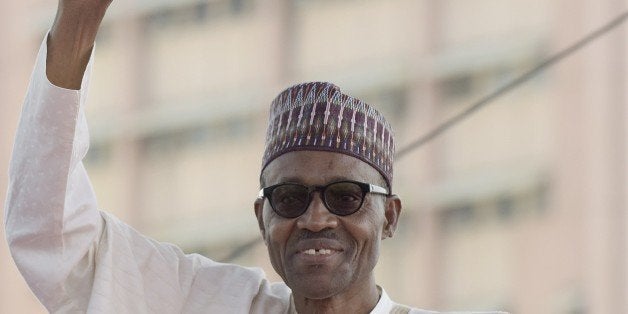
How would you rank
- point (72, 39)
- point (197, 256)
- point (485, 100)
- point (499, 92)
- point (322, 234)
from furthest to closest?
point (499, 92), point (485, 100), point (197, 256), point (322, 234), point (72, 39)

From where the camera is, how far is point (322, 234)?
4520 millimetres

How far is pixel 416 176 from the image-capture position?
2775 centimetres

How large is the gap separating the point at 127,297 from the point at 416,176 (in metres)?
23.2

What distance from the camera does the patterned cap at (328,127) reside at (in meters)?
4.66

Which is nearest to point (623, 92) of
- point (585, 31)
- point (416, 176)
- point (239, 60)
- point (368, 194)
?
point (585, 31)

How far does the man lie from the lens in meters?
4.38

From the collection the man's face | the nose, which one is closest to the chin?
the man's face

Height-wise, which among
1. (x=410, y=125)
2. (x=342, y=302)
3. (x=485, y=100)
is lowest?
(x=342, y=302)

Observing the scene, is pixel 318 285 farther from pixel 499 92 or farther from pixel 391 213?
pixel 499 92

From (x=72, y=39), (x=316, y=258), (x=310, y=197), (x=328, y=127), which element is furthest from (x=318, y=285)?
(x=72, y=39)

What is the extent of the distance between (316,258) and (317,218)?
9 cm

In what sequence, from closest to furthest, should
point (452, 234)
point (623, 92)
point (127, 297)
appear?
1. point (127, 297)
2. point (623, 92)
3. point (452, 234)

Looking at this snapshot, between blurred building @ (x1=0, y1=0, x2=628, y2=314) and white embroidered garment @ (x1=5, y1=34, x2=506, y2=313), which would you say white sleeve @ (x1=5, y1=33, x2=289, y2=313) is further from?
blurred building @ (x1=0, y1=0, x2=628, y2=314)

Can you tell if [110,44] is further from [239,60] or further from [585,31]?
[585,31]
